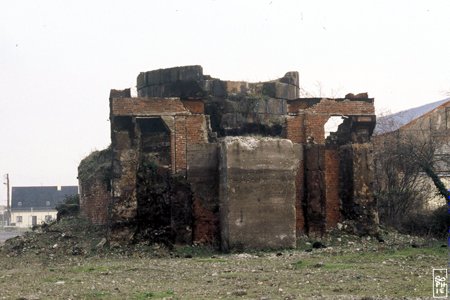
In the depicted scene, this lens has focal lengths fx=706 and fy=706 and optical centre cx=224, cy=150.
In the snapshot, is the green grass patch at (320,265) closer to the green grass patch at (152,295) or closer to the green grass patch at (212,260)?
the green grass patch at (212,260)

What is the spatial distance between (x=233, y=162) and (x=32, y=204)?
66.4 meters

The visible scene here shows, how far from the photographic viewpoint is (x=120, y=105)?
15336 millimetres

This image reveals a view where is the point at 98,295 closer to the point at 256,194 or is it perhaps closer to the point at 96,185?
the point at 256,194

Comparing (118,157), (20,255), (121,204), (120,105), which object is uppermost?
(120,105)

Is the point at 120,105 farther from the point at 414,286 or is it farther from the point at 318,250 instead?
the point at 414,286

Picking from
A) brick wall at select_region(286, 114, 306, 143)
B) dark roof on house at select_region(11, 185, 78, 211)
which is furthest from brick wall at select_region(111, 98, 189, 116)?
dark roof on house at select_region(11, 185, 78, 211)

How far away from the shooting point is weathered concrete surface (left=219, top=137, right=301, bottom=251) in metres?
14.4

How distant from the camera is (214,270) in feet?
37.2

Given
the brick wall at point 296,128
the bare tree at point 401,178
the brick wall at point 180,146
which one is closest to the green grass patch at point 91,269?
the brick wall at point 180,146

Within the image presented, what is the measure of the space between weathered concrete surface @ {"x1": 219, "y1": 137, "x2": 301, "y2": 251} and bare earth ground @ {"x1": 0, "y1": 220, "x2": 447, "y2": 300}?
0.44m

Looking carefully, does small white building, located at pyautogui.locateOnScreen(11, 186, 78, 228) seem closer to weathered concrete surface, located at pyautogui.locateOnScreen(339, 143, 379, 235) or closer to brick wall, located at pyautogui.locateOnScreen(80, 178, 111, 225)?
brick wall, located at pyautogui.locateOnScreen(80, 178, 111, 225)

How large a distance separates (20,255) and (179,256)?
373cm

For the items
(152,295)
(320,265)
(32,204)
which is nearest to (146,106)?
(320,265)

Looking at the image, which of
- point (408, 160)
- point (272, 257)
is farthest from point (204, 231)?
point (408, 160)
